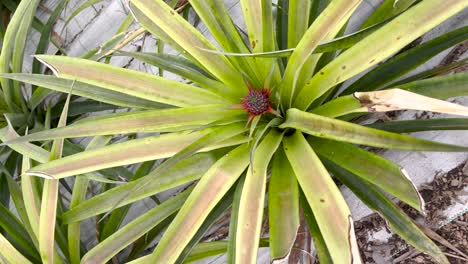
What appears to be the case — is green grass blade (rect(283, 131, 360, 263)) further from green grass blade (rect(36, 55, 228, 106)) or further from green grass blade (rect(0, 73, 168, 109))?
green grass blade (rect(0, 73, 168, 109))

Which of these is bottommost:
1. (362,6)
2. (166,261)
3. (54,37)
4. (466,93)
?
(166,261)

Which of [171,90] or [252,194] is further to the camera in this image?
[171,90]

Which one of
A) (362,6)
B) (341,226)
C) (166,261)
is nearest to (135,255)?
(166,261)

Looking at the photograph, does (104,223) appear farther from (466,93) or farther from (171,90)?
(466,93)

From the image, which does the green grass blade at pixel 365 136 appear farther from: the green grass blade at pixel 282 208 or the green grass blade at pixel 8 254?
the green grass blade at pixel 8 254

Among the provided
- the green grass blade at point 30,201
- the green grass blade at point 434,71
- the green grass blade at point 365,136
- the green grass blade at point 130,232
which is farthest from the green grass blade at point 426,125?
the green grass blade at point 30,201

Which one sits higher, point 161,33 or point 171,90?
point 161,33

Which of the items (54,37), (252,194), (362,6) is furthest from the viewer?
(54,37)
